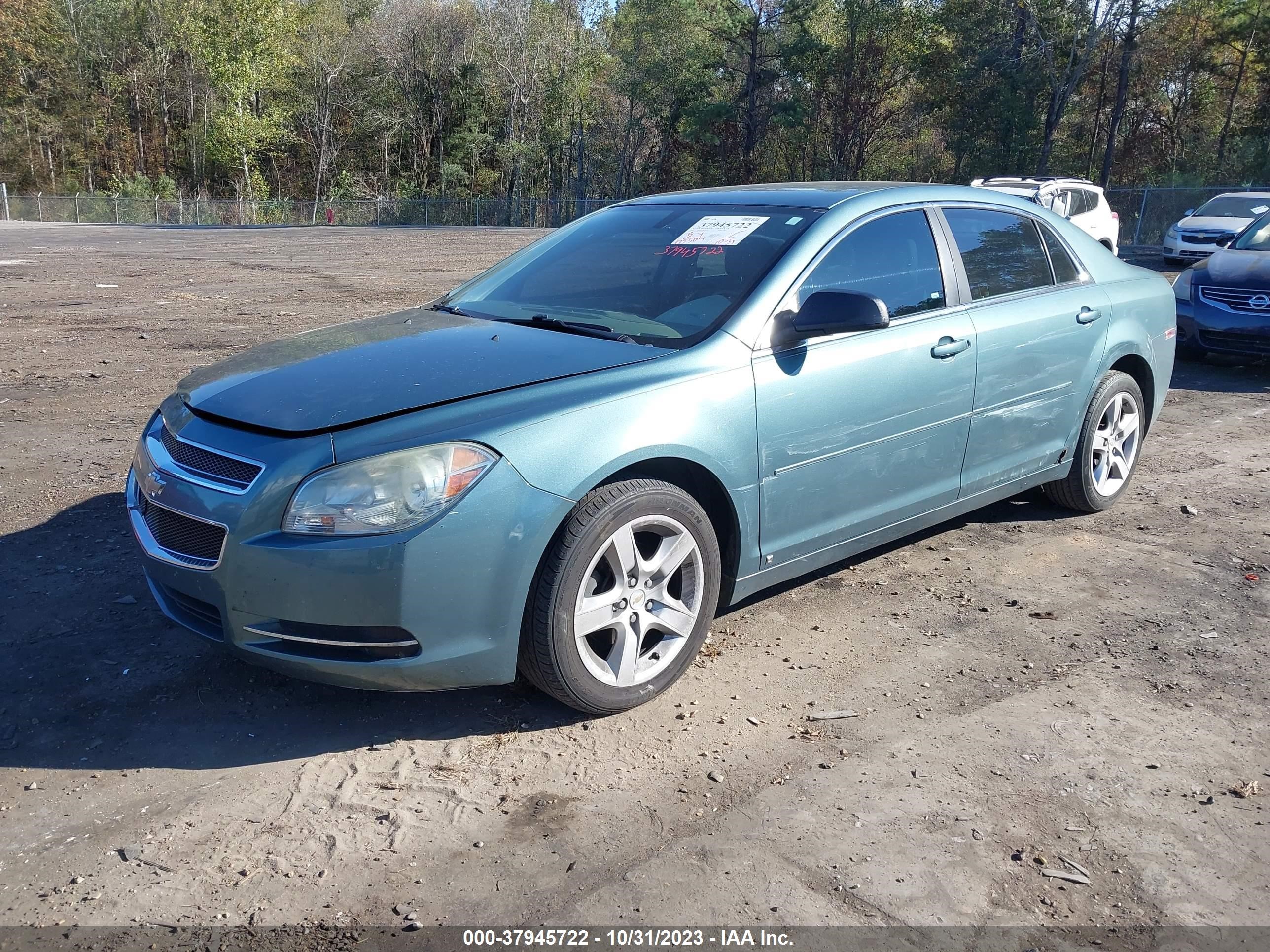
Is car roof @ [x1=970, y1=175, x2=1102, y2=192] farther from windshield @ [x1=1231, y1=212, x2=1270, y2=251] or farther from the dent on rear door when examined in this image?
the dent on rear door

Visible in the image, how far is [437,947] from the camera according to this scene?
2.54m

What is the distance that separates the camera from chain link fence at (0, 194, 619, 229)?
5834cm

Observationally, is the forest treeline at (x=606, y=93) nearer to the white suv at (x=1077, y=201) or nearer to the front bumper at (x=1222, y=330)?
the white suv at (x=1077, y=201)

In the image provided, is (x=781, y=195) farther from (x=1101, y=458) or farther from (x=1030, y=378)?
(x=1101, y=458)

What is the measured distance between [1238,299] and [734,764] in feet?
29.3

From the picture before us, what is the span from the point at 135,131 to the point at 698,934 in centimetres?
7580

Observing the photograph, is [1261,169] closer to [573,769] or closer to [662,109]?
[662,109]

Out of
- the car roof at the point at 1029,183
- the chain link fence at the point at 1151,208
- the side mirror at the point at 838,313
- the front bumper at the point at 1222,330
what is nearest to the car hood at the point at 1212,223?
the car roof at the point at 1029,183

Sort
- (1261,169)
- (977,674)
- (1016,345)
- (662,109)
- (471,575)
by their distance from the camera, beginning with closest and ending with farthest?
(471,575) → (977,674) → (1016,345) → (1261,169) → (662,109)

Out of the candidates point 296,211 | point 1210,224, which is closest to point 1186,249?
point 1210,224

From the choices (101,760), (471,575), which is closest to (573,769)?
(471,575)

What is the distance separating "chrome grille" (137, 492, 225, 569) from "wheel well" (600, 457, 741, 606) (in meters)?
1.26

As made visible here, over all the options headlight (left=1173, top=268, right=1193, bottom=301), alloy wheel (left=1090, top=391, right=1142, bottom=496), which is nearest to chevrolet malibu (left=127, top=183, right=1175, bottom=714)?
alloy wheel (left=1090, top=391, right=1142, bottom=496)

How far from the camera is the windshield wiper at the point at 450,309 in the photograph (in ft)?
15.1
